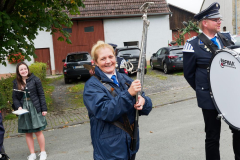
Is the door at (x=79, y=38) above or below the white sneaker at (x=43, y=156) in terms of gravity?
above

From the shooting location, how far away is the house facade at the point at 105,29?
71.9ft

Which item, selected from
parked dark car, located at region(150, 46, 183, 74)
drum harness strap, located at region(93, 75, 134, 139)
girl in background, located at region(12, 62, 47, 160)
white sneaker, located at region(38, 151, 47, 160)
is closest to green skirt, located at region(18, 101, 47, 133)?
girl in background, located at region(12, 62, 47, 160)

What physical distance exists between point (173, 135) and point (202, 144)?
0.77 metres

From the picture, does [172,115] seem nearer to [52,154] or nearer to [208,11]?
[52,154]

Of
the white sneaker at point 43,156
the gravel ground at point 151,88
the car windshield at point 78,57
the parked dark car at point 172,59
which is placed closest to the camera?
the white sneaker at point 43,156

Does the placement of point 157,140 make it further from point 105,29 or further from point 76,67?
point 105,29

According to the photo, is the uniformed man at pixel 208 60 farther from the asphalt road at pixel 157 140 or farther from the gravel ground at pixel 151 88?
the gravel ground at pixel 151 88

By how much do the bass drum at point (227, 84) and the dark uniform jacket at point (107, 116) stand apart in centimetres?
97

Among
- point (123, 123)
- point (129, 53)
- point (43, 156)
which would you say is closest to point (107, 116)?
point (123, 123)

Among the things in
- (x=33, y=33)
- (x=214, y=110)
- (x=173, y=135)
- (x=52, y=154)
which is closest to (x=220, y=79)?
(x=214, y=110)

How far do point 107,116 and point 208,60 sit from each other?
5.44 feet

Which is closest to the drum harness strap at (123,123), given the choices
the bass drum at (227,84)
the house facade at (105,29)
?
the bass drum at (227,84)

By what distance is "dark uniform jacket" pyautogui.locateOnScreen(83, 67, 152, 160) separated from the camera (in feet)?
7.45

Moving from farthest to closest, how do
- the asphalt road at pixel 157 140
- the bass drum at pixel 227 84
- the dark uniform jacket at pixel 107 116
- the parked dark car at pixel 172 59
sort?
the parked dark car at pixel 172 59 → the asphalt road at pixel 157 140 → the bass drum at pixel 227 84 → the dark uniform jacket at pixel 107 116
